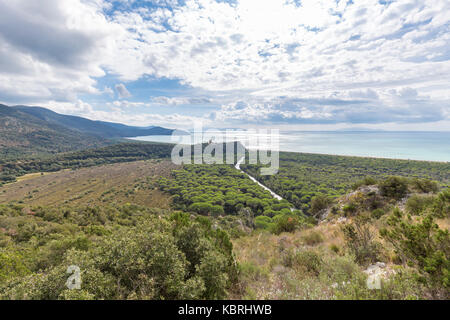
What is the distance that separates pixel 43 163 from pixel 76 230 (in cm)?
11711

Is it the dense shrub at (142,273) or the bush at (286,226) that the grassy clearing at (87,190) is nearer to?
the bush at (286,226)

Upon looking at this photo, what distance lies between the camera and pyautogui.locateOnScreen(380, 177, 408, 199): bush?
1392 centimetres

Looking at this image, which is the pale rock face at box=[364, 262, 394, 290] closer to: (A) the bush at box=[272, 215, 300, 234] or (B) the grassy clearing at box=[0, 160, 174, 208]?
(A) the bush at box=[272, 215, 300, 234]

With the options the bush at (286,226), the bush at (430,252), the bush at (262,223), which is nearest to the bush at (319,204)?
the bush at (286,226)

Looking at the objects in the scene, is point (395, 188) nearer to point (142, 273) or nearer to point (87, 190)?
point (142, 273)

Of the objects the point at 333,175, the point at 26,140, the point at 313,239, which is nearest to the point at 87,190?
the point at 313,239

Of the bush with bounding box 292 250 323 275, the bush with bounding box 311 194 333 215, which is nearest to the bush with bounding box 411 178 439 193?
the bush with bounding box 311 194 333 215

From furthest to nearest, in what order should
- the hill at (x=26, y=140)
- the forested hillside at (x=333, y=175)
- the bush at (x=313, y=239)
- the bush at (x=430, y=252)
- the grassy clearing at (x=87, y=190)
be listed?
the hill at (x=26, y=140) < the forested hillside at (x=333, y=175) < the grassy clearing at (x=87, y=190) < the bush at (x=313, y=239) < the bush at (x=430, y=252)

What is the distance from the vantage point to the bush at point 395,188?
1392 centimetres

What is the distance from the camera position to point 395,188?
14086 mm
